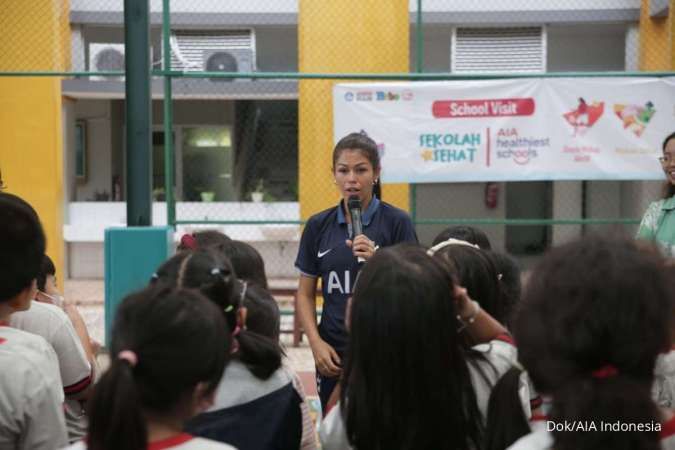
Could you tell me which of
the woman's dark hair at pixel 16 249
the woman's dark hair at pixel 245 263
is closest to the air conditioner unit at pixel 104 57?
the woman's dark hair at pixel 245 263

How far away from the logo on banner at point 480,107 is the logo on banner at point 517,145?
17 cm

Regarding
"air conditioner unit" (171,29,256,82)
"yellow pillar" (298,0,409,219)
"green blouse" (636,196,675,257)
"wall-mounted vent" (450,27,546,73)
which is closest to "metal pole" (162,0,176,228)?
"yellow pillar" (298,0,409,219)

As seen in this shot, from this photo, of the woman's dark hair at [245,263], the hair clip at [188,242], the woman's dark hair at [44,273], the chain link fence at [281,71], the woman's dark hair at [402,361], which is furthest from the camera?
the chain link fence at [281,71]

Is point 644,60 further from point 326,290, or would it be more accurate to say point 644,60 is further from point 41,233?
point 41,233

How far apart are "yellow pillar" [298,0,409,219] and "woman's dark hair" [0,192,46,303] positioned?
22.3 ft

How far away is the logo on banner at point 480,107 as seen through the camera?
7039 millimetres

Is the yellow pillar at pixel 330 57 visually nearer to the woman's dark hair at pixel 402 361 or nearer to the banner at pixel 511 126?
the banner at pixel 511 126

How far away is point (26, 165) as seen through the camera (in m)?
11.6

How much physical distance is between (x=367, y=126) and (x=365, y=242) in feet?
12.8

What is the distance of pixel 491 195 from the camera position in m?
14.6

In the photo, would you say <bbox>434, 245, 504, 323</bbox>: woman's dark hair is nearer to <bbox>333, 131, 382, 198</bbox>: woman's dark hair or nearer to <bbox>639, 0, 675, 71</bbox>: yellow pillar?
<bbox>333, 131, 382, 198</bbox>: woman's dark hair

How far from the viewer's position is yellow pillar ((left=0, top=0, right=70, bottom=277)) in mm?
11375


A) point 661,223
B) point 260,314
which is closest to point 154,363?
point 260,314

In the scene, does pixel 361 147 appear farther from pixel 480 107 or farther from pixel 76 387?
pixel 480 107
